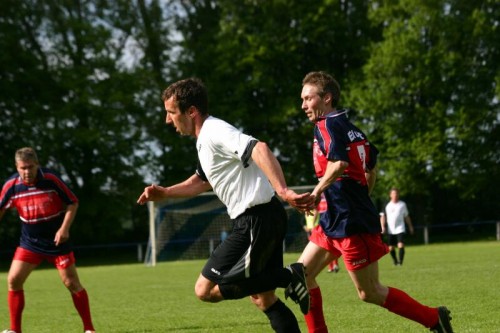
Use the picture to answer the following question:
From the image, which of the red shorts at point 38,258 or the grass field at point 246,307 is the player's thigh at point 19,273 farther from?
the grass field at point 246,307

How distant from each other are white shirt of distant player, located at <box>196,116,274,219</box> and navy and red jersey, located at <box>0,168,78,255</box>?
3.36 metres

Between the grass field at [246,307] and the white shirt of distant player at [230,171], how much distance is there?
2.67 meters

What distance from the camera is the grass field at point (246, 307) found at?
28.0 feet

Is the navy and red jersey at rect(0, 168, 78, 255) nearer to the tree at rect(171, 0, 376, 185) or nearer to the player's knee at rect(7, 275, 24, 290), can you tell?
the player's knee at rect(7, 275, 24, 290)

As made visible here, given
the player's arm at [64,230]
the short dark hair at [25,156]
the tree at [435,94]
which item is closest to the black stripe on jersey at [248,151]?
the player's arm at [64,230]

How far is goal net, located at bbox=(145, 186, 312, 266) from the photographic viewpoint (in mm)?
29703

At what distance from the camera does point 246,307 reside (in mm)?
11055

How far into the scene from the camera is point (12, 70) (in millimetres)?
37719

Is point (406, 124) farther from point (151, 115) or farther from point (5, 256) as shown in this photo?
point (5, 256)

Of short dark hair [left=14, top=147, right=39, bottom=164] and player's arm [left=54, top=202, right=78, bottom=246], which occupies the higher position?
short dark hair [left=14, top=147, right=39, bottom=164]

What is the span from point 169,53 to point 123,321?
33.9 m

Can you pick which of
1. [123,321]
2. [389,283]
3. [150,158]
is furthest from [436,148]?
[123,321]

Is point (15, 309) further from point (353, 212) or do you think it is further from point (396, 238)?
point (396, 238)

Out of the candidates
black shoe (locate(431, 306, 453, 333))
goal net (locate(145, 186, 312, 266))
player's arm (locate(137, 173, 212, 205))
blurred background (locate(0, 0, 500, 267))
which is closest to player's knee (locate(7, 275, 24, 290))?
player's arm (locate(137, 173, 212, 205))
